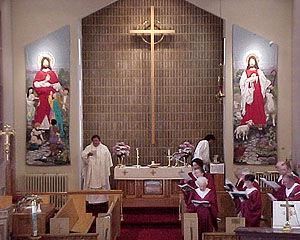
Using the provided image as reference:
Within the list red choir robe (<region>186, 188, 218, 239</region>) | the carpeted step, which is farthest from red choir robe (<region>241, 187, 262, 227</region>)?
the carpeted step

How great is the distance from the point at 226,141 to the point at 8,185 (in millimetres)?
5237

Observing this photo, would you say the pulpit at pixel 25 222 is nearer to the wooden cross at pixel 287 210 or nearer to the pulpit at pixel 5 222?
the pulpit at pixel 5 222

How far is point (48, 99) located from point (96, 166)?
1954 mm

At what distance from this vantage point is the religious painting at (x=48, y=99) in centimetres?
1575

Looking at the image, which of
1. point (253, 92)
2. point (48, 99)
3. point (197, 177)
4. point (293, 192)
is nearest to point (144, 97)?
point (48, 99)

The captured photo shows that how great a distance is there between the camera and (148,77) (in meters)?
17.0

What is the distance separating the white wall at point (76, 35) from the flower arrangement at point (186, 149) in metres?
0.89

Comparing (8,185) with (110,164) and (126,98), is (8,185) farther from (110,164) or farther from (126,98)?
(126,98)

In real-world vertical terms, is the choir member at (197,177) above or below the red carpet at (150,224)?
above

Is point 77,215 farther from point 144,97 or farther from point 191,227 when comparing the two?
point 144,97

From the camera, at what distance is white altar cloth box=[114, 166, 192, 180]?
51.2 ft

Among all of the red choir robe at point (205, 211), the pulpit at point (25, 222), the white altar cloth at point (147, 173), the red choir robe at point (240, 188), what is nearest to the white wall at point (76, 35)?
the white altar cloth at point (147, 173)

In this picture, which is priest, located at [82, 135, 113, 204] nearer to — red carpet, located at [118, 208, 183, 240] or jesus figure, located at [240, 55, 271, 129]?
red carpet, located at [118, 208, 183, 240]

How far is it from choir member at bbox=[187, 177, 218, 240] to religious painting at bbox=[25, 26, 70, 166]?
5353 mm
